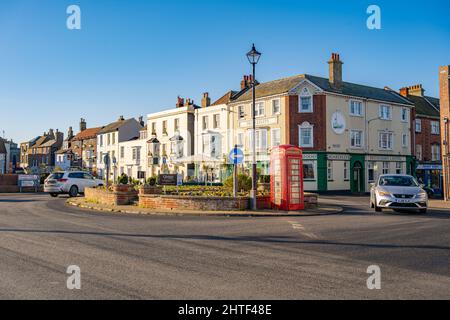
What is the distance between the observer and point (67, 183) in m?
29.4

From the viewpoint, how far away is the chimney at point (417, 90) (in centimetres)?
5631

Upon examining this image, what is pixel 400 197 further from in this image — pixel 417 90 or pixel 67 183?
pixel 417 90

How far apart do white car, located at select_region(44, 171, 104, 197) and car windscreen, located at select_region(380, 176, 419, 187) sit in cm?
2057

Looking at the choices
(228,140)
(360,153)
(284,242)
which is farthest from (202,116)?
(284,242)

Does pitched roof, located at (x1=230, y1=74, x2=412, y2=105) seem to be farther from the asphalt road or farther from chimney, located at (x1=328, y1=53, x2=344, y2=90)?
the asphalt road

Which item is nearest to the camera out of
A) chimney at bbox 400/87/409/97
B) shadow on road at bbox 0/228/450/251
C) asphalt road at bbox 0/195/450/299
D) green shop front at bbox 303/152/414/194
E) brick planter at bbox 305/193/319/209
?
asphalt road at bbox 0/195/450/299

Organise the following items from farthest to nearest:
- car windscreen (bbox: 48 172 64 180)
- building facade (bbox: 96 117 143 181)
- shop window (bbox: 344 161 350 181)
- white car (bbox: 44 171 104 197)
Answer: building facade (bbox: 96 117 143 181), shop window (bbox: 344 161 350 181), car windscreen (bbox: 48 172 64 180), white car (bbox: 44 171 104 197)

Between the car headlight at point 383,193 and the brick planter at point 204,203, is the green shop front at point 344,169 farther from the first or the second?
the brick planter at point 204,203

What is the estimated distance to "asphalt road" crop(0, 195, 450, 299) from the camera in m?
5.77

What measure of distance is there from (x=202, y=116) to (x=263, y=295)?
147 ft

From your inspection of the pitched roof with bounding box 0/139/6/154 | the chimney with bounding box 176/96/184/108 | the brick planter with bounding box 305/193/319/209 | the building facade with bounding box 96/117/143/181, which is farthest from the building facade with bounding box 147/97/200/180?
the pitched roof with bounding box 0/139/6/154

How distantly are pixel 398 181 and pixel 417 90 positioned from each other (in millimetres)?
43126

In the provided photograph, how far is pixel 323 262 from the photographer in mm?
7734
